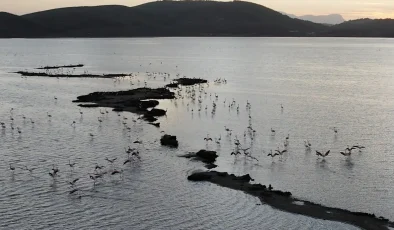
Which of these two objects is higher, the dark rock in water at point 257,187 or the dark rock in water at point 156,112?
the dark rock in water at point 156,112

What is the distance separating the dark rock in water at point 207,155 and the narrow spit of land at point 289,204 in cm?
302

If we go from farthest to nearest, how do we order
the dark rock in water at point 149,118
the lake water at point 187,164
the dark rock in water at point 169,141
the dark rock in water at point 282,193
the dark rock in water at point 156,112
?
the dark rock in water at point 156,112, the dark rock in water at point 149,118, the dark rock in water at point 169,141, the dark rock in water at point 282,193, the lake water at point 187,164

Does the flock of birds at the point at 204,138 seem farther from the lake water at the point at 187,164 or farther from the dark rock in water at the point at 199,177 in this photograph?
the dark rock in water at the point at 199,177

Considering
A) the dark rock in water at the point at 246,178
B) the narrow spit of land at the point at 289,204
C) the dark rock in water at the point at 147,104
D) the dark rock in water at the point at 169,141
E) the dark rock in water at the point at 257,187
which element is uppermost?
the dark rock in water at the point at 147,104

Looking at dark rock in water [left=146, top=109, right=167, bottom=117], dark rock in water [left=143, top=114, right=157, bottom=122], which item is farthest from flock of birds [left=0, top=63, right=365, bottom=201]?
dark rock in water [left=146, top=109, right=167, bottom=117]

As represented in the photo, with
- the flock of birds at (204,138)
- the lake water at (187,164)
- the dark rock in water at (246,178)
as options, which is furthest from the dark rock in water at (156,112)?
the dark rock in water at (246,178)

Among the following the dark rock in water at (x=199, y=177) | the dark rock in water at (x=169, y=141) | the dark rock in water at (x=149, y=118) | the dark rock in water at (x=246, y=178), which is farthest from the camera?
the dark rock in water at (x=149, y=118)

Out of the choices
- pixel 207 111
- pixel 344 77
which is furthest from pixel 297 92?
pixel 344 77

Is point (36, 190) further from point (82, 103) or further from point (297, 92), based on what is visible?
point (297, 92)

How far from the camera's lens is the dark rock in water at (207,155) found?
111 feet

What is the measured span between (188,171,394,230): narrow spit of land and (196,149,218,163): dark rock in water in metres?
3.02

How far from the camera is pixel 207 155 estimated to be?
34344 mm

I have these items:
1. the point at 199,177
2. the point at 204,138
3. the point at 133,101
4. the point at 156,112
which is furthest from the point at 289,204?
the point at 133,101

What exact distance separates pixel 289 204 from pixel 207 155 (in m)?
9.53
